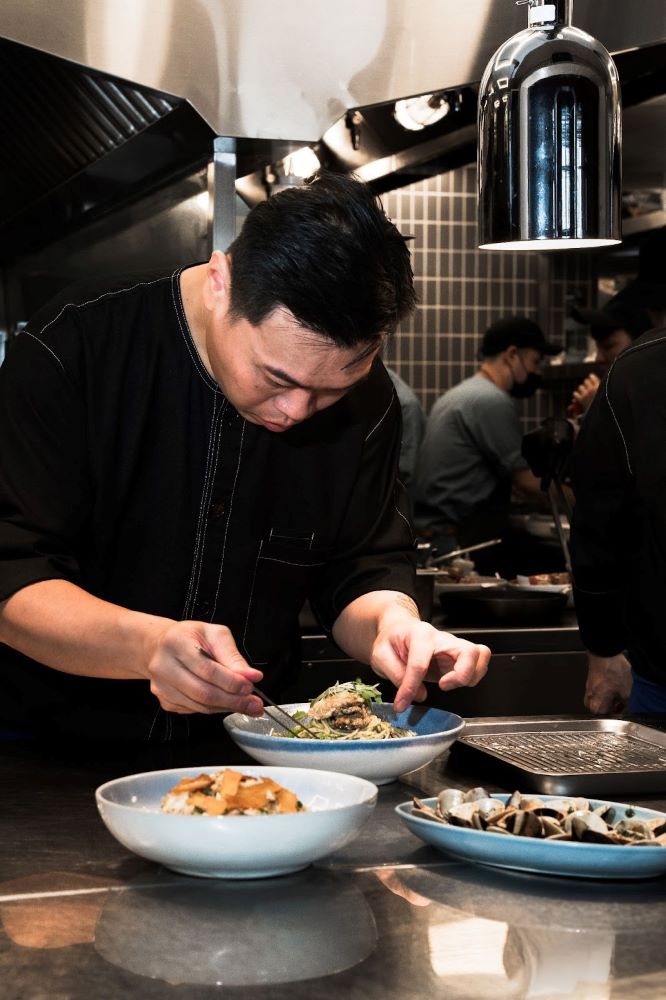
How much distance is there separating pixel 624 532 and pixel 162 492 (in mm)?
1203

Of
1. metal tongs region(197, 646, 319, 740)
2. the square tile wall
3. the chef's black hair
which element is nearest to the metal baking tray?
metal tongs region(197, 646, 319, 740)

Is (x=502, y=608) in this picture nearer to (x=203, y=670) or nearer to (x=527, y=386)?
(x=203, y=670)

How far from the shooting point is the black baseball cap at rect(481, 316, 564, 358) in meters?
6.45

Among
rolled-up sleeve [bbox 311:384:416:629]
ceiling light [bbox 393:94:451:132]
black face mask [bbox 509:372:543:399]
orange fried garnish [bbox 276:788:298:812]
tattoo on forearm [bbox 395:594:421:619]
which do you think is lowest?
orange fried garnish [bbox 276:788:298:812]

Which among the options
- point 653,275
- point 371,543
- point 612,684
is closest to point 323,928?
point 371,543

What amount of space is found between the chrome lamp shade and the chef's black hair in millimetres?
143

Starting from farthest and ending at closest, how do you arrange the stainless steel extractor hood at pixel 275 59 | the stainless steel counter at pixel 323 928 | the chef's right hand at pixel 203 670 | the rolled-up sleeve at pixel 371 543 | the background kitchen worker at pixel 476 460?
1. the background kitchen worker at pixel 476 460
2. the stainless steel extractor hood at pixel 275 59
3. the rolled-up sleeve at pixel 371 543
4. the chef's right hand at pixel 203 670
5. the stainless steel counter at pixel 323 928

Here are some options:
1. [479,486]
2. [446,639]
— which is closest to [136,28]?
[446,639]

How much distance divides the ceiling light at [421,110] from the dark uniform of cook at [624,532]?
2.23 feet

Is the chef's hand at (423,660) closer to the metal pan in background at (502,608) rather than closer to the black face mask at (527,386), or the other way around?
the metal pan in background at (502,608)

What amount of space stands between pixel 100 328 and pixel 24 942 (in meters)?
1.09

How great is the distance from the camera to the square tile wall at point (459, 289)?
8.05 m

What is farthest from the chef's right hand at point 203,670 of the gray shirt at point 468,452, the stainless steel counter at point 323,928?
Result: the gray shirt at point 468,452

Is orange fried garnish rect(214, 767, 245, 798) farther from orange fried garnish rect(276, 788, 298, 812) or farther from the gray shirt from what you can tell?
the gray shirt
